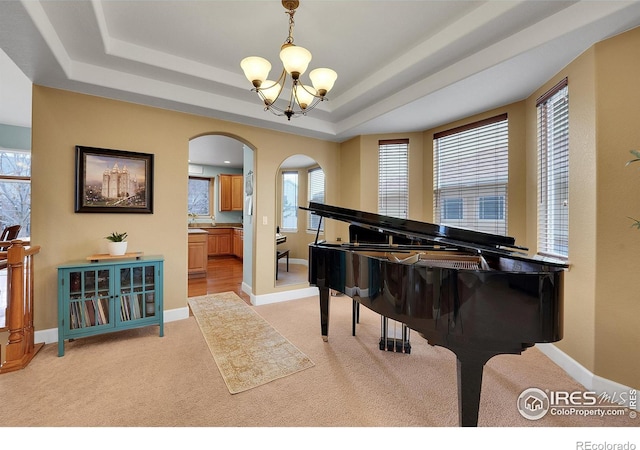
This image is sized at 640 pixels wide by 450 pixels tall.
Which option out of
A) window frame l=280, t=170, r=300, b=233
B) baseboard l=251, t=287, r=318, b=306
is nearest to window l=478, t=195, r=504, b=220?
baseboard l=251, t=287, r=318, b=306

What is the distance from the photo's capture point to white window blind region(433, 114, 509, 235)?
3.01 meters

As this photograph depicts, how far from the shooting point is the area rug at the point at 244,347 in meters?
2.02

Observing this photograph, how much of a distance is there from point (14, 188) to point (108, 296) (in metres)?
4.59

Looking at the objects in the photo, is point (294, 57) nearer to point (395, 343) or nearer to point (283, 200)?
point (395, 343)

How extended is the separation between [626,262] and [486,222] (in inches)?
56.3

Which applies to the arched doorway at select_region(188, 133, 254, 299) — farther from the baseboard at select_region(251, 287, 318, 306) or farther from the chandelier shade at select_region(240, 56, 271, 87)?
the chandelier shade at select_region(240, 56, 271, 87)

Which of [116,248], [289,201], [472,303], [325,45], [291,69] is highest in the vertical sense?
[325,45]

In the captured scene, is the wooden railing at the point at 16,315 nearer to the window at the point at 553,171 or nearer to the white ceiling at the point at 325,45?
the white ceiling at the point at 325,45

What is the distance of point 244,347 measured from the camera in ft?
8.09

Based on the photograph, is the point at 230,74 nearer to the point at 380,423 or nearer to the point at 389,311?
the point at 389,311

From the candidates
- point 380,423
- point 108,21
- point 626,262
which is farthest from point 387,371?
point 108,21

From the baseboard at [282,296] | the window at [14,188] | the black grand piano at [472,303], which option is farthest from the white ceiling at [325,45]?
the window at [14,188]

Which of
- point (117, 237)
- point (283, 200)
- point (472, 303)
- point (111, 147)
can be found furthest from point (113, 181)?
point (283, 200)

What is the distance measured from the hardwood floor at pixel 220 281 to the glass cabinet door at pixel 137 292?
53.9 inches
